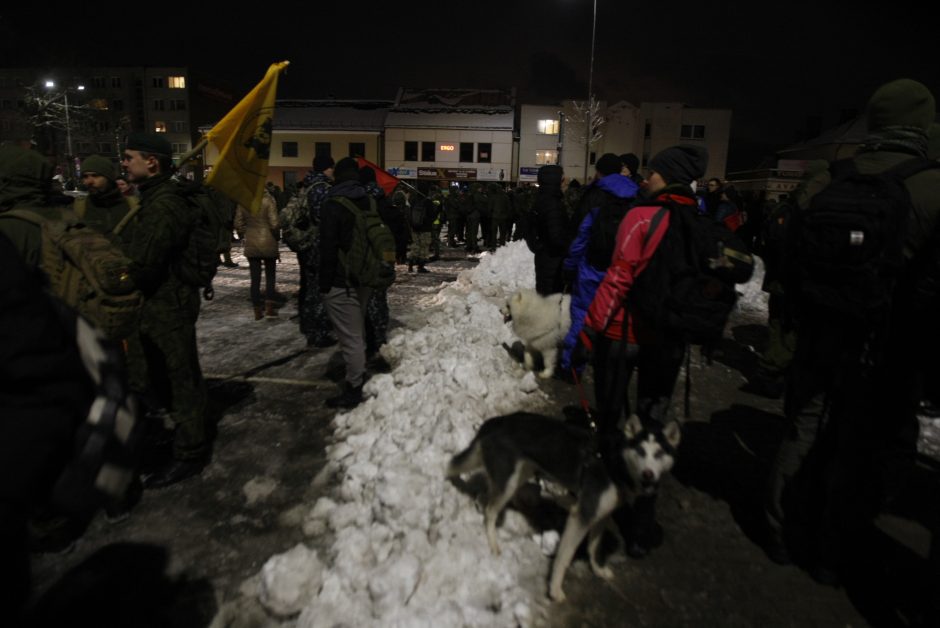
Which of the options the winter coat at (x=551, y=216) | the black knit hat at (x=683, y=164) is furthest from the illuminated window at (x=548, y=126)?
the black knit hat at (x=683, y=164)

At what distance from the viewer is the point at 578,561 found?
10.3 ft

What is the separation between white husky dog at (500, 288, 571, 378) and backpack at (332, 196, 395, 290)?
1980mm

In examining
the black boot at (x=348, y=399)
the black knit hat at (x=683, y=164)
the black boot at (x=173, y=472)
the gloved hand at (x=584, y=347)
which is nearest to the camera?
the black knit hat at (x=683, y=164)

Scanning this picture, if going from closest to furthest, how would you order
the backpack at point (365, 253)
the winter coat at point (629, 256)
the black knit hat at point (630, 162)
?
the winter coat at point (629, 256) → the backpack at point (365, 253) → the black knit hat at point (630, 162)

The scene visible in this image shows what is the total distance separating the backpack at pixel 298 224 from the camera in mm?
6789

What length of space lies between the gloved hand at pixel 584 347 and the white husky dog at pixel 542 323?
8.62ft

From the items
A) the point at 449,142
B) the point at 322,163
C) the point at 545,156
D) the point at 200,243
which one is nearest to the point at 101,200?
the point at 200,243

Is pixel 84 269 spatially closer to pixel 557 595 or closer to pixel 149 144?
pixel 149 144

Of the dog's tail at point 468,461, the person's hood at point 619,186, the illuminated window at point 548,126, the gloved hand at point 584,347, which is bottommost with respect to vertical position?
the dog's tail at point 468,461

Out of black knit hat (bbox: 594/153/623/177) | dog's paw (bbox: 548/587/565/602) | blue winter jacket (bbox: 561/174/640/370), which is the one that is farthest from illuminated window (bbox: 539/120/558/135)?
dog's paw (bbox: 548/587/565/602)

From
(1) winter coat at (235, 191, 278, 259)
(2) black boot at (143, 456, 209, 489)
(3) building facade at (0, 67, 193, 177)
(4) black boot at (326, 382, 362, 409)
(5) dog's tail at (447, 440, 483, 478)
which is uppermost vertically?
(3) building facade at (0, 67, 193, 177)

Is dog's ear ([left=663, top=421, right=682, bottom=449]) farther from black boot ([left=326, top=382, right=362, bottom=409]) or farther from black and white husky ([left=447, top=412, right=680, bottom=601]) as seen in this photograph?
black boot ([left=326, top=382, right=362, bottom=409])

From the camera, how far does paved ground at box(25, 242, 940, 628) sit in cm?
272

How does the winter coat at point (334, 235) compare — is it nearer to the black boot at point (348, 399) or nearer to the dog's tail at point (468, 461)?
the black boot at point (348, 399)
